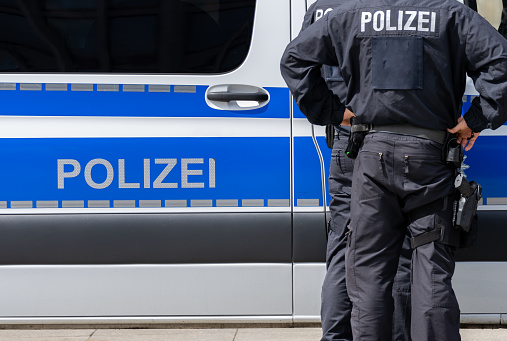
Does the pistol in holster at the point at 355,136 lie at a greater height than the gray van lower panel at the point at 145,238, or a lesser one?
greater

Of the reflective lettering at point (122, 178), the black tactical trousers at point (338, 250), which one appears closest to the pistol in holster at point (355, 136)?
the black tactical trousers at point (338, 250)

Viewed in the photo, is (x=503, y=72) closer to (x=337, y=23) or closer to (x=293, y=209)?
(x=337, y=23)

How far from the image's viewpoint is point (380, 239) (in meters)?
2.62

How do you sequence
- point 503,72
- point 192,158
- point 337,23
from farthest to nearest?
point 192,158, point 337,23, point 503,72

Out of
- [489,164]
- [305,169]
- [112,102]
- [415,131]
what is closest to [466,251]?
[489,164]

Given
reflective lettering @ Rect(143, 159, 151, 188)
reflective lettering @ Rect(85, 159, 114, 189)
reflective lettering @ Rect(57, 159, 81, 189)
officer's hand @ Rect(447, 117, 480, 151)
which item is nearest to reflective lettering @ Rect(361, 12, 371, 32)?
officer's hand @ Rect(447, 117, 480, 151)

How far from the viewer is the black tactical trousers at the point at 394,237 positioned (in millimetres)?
2559

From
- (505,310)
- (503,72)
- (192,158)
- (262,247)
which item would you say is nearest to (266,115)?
(192,158)

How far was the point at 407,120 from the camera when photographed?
2.55 m

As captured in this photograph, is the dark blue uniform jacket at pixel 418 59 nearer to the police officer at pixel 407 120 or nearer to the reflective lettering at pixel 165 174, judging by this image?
the police officer at pixel 407 120

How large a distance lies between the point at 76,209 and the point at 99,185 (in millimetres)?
143

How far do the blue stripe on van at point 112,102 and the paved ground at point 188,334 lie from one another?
95cm

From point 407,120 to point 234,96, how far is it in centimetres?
92

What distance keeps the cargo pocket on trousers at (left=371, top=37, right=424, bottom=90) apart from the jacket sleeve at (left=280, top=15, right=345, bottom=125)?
0.64 feet
